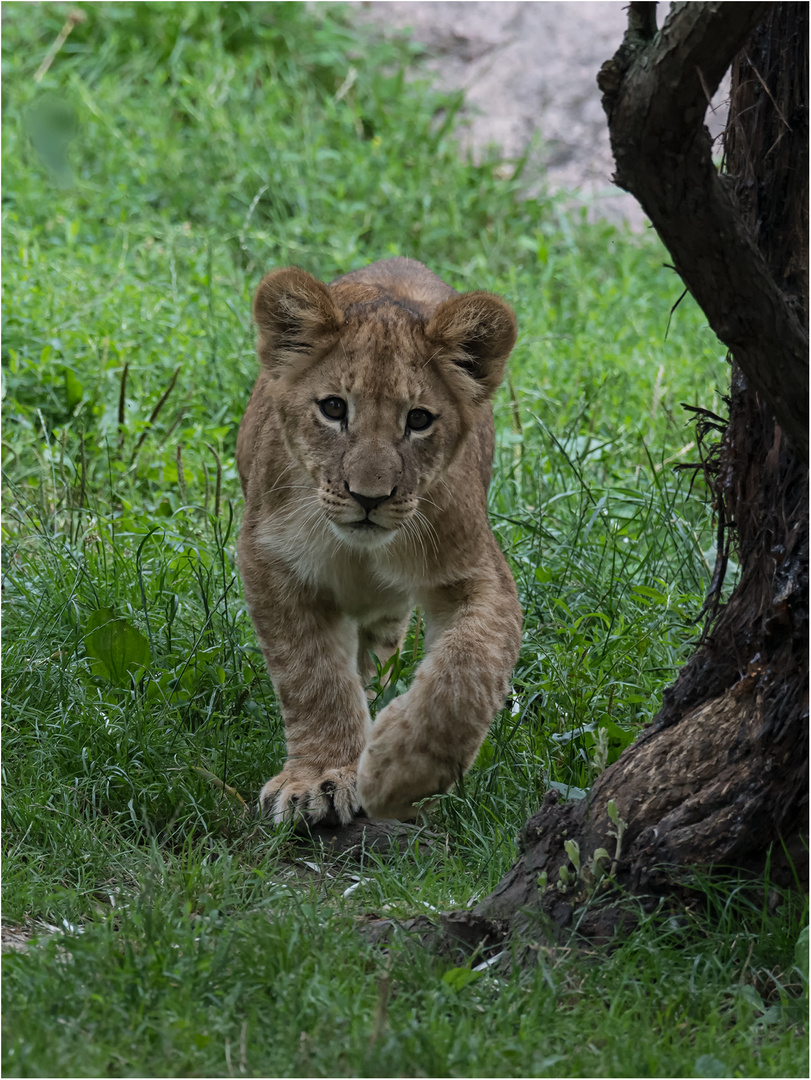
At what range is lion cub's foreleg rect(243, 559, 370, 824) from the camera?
4.05 m

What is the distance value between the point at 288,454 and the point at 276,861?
138 cm

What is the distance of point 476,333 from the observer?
13.8 ft

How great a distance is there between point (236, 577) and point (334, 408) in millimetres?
1336

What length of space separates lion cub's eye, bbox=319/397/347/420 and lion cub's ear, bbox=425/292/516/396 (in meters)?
0.39

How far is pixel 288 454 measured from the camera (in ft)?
14.0

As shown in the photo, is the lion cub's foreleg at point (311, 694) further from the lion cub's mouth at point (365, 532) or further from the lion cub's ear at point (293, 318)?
the lion cub's ear at point (293, 318)

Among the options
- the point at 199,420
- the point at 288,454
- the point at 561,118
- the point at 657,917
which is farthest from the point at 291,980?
the point at 561,118

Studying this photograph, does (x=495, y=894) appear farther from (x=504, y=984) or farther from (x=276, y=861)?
(x=276, y=861)

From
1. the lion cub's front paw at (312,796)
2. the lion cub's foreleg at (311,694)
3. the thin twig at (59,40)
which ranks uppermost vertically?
the thin twig at (59,40)

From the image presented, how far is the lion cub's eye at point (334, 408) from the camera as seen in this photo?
13.2ft

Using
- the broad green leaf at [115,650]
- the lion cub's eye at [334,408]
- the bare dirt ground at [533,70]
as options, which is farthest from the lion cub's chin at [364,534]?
the bare dirt ground at [533,70]

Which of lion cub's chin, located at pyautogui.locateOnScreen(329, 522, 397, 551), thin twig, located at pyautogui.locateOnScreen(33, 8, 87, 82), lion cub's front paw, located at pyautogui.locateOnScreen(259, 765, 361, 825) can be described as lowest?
lion cub's front paw, located at pyautogui.locateOnScreen(259, 765, 361, 825)

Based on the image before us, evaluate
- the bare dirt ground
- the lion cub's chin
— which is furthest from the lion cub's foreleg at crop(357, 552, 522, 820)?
the bare dirt ground

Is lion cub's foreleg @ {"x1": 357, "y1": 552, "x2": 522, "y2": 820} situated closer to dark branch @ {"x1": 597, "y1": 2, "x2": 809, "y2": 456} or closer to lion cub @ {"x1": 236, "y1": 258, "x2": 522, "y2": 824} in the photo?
lion cub @ {"x1": 236, "y1": 258, "x2": 522, "y2": 824}
